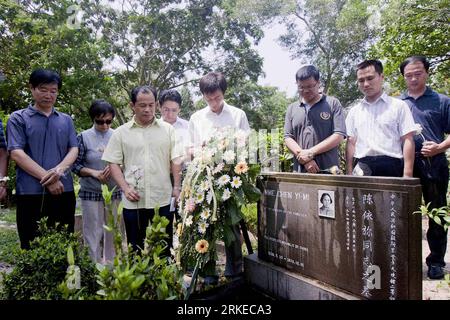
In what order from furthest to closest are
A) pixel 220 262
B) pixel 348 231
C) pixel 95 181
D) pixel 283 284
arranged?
1. pixel 220 262
2. pixel 95 181
3. pixel 283 284
4. pixel 348 231

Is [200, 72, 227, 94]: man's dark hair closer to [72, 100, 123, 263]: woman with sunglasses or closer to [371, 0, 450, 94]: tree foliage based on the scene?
[72, 100, 123, 263]: woman with sunglasses

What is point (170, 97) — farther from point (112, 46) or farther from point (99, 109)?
point (112, 46)

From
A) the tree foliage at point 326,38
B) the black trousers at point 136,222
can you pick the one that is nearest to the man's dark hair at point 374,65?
the black trousers at point 136,222

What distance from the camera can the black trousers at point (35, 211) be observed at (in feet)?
8.62

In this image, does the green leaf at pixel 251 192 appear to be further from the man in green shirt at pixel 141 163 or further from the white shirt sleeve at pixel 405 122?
the white shirt sleeve at pixel 405 122

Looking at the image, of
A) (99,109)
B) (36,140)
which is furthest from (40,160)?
(99,109)

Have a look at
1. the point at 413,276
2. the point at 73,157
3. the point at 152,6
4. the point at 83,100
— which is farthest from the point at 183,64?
the point at 413,276

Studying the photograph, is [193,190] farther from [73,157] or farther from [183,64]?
[183,64]

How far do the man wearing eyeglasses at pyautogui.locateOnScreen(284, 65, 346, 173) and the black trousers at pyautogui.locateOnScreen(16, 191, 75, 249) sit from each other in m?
2.11

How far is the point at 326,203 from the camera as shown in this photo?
226 cm

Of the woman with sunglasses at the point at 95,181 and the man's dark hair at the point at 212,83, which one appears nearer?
the man's dark hair at the point at 212,83

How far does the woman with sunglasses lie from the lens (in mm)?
3186

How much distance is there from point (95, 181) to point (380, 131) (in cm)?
267

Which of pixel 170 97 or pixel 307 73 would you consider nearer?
pixel 307 73
